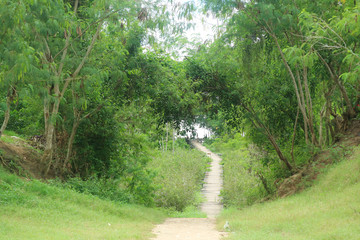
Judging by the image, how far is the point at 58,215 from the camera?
8430 mm

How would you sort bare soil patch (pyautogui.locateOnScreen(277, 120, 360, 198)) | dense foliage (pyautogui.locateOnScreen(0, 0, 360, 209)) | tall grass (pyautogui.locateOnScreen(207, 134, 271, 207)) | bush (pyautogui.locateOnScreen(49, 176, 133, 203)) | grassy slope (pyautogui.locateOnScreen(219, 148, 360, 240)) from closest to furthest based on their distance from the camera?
1. grassy slope (pyautogui.locateOnScreen(219, 148, 360, 240))
2. dense foliage (pyautogui.locateOnScreen(0, 0, 360, 209))
3. bush (pyautogui.locateOnScreen(49, 176, 133, 203))
4. bare soil patch (pyautogui.locateOnScreen(277, 120, 360, 198))
5. tall grass (pyautogui.locateOnScreen(207, 134, 271, 207))

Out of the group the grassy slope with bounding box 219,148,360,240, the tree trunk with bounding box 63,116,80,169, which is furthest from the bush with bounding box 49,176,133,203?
the grassy slope with bounding box 219,148,360,240

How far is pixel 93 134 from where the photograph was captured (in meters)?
14.5

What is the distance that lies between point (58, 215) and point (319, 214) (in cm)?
574

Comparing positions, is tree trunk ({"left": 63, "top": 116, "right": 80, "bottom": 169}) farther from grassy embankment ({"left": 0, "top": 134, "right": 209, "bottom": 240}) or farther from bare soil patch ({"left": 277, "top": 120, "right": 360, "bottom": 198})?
bare soil patch ({"left": 277, "top": 120, "right": 360, "bottom": 198})

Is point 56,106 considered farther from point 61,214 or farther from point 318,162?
point 318,162

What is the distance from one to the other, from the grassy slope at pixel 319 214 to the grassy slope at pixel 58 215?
2.61 meters

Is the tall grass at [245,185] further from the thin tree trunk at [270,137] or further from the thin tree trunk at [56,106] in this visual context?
the thin tree trunk at [56,106]

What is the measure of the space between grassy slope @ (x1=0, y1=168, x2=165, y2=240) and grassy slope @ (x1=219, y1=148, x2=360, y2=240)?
2.61 meters

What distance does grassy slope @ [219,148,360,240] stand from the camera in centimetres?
745

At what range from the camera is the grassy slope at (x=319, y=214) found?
293 inches

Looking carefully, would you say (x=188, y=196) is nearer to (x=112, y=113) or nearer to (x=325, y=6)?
(x=112, y=113)

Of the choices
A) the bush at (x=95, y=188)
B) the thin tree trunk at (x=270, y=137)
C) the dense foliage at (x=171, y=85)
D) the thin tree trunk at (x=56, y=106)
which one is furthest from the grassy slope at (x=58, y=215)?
the thin tree trunk at (x=270, y=137)

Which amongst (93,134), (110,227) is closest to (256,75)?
(93,134)
